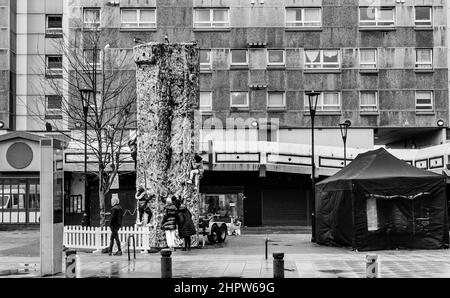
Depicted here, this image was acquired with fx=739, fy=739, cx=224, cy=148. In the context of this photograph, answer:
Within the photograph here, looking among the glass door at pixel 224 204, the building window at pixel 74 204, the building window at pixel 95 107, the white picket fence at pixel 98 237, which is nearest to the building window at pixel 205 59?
the building window at pixel 95 107

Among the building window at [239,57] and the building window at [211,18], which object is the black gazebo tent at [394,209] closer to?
the building window at [239,57]

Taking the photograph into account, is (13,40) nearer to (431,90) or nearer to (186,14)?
(186,14)

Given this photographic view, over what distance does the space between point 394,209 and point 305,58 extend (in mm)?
27680

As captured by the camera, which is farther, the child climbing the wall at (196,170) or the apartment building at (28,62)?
the apartment building at (28,62)

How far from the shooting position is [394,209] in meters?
23.8

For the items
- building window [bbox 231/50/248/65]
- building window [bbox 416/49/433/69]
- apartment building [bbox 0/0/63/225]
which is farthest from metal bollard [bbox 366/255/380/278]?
apartment building [bbox 0/0/63/225]

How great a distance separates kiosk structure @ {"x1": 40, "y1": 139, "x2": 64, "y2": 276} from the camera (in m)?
17.1

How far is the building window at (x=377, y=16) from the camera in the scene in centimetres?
5012

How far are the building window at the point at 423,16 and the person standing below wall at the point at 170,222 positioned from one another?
32.4 metres

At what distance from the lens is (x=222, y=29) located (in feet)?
164
